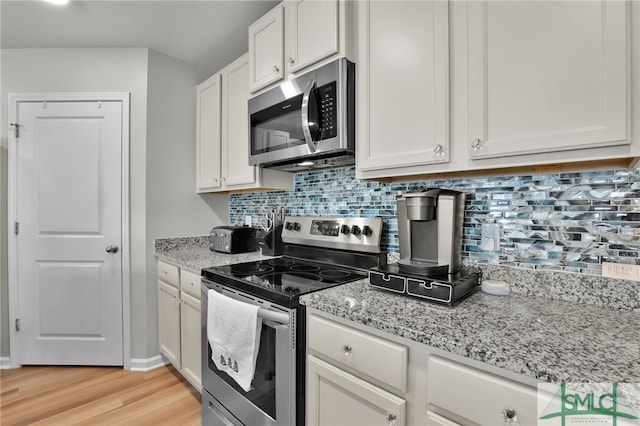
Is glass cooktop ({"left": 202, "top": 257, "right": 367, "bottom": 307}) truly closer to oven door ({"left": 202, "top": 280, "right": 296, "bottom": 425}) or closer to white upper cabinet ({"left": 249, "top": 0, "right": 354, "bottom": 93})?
oven door ({"left": 202, "top": 280, "right": 296, "bottom": 425})

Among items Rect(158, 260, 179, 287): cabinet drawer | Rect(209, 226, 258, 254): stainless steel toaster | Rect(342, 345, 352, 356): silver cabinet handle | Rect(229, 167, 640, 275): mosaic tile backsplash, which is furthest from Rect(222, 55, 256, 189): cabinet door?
Rect(342, 345, 352, 356): silver cabinet handle

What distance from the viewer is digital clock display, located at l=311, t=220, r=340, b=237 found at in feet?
5.94

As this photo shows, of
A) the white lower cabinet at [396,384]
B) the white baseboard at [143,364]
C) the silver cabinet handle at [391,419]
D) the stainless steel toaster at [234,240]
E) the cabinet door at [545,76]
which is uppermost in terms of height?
the cabinet door at [545,76]

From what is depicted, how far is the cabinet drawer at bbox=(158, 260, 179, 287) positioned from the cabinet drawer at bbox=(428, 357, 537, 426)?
1.89 meters

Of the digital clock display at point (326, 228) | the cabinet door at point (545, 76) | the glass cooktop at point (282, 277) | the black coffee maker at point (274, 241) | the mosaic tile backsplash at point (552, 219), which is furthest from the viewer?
the black coffee maker at point (274, 241)

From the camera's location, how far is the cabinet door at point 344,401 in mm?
967

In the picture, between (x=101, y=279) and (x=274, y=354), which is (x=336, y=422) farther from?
(x=101, y=279)

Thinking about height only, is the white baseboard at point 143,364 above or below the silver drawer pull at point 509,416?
below

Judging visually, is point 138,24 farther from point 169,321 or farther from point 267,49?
point 169,321

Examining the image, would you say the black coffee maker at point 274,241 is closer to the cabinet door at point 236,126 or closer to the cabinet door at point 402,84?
the cabinet door at point 236,126

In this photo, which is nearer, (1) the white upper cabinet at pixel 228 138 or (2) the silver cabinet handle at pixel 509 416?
(2) the silver cabinet handle at pixel 509 416

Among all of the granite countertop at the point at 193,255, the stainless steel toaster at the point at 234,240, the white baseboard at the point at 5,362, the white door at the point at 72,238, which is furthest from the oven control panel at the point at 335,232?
the white baseboard at the point at 5,362

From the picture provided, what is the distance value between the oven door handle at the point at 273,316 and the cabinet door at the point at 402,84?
734 millimetres

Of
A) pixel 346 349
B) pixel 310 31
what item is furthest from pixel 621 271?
pixel 310 31
